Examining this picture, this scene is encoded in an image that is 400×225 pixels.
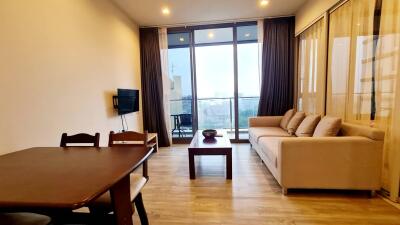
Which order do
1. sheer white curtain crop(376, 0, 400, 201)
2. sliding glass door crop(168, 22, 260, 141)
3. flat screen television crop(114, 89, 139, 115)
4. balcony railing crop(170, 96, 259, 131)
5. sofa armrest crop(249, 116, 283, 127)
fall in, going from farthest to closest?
1. balcony railing crop(170, 96, 259, 131)
2. sliding glass door crop(168, 22, 260, 141)
3. sofa armrest crop(249, 116, 283, 127)
4. flat screen television crop(114, 89, 139, 115)
5. sheer white curtain crop(376, 0, 400, 201)

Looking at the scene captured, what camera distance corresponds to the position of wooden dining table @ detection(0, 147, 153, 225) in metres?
0.89

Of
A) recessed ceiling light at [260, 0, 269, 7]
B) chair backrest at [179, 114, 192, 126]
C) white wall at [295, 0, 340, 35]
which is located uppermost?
recessed ceiling light at [260, 0, 269, 7]

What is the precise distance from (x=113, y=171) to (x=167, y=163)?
2.59m

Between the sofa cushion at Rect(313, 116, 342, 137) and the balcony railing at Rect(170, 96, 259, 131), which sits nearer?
the sofa cushion at Rect(313, 116, 342, 137)

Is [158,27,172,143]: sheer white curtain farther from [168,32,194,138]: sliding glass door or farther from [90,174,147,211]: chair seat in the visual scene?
[90,174,147,211]: chair seat

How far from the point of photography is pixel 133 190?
60.2 inches

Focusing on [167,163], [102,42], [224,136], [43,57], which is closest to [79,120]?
[43,57]

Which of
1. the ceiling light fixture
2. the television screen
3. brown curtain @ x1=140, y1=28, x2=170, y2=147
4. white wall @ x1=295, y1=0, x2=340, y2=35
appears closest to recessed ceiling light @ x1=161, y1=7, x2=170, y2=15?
the ceiling light fixture

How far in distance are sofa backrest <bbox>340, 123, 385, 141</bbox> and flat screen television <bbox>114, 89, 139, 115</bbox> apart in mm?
3249

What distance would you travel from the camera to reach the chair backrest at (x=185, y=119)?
5.21 metres

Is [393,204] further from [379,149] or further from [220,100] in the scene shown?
[220,100]

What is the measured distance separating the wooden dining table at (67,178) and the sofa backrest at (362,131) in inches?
88.8

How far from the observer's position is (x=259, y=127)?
4.39 meters

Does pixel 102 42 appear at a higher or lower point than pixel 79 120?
higher
